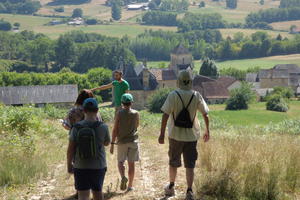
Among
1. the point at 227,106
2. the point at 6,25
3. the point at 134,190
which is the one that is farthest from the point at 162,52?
the point at 134,190

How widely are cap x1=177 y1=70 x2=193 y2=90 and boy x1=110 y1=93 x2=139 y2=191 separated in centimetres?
84

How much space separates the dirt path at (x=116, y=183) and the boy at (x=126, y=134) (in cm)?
27

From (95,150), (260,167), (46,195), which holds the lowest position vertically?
(46,195)

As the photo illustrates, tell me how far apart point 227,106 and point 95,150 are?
2421 inches

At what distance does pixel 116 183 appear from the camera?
879 centimetres

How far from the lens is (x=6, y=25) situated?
584 ft

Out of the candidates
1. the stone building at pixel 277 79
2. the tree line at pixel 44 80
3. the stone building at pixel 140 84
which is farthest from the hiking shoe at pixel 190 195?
the stone building at pixel 277 79

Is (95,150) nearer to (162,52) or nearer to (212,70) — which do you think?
(212,70)

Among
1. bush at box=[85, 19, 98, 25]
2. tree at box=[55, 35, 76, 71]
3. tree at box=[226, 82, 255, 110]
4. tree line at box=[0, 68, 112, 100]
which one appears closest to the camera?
tree at box=[226, 82, 255, 110]

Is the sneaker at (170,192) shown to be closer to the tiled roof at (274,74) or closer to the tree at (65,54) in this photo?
the tiled roof at (274,74)

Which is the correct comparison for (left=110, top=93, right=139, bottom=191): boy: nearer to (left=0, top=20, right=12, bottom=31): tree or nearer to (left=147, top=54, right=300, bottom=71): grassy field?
(left=147, top=54, right=300, bottom=71): grassy field

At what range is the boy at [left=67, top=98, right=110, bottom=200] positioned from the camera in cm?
625

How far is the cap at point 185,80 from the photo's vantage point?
7.53 metres

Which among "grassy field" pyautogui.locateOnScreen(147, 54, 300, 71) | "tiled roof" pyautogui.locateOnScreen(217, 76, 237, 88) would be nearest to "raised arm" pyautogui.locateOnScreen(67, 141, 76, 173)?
"tiled roof" pyautogui.locateOnScreen(217, 76, 237, 88)
